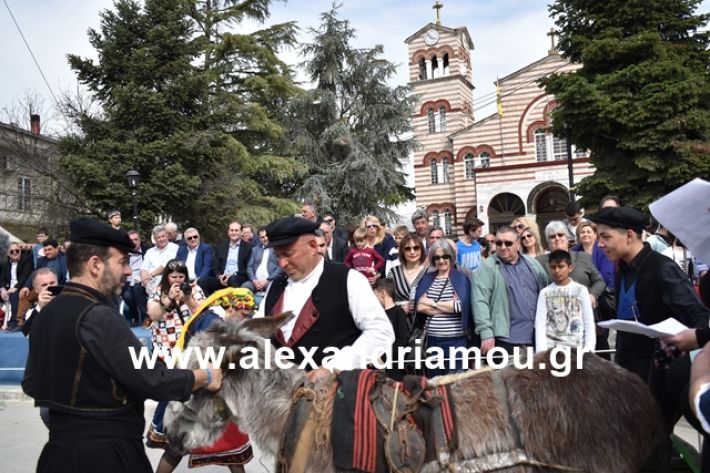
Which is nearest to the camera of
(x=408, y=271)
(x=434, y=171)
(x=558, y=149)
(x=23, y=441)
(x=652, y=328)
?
(x=652, y=328)

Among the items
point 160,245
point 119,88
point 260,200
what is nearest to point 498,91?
point 260,200

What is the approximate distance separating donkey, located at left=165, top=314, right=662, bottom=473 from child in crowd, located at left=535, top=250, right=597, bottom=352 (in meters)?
3.09

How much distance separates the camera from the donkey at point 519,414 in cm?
316

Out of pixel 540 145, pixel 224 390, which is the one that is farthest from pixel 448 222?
pixel 224 390

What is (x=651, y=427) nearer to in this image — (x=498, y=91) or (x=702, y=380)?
(x=702, y=380)

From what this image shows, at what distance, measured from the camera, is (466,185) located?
157ft

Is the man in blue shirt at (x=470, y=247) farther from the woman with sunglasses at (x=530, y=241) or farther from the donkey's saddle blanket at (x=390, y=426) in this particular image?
the donkey's saddle blanket at (x=390, y=426)

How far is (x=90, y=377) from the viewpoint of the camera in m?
3.23

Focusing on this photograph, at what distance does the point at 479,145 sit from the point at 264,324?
45892 mm

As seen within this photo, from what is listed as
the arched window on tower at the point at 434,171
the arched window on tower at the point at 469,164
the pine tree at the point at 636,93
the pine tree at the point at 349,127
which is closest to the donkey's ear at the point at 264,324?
the pine tree at the point at 636,93

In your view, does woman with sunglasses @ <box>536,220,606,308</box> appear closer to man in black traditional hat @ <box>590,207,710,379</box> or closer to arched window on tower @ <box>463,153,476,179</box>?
man in black traditional hat @ <box>590,207,710,379</box>

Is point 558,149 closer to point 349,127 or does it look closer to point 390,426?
point 349,127

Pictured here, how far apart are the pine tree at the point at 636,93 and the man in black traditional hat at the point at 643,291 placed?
749 inches

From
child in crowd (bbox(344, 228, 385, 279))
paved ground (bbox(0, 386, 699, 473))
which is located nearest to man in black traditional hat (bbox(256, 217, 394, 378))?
paved ground (bbox(0, 386, 699, 473))
